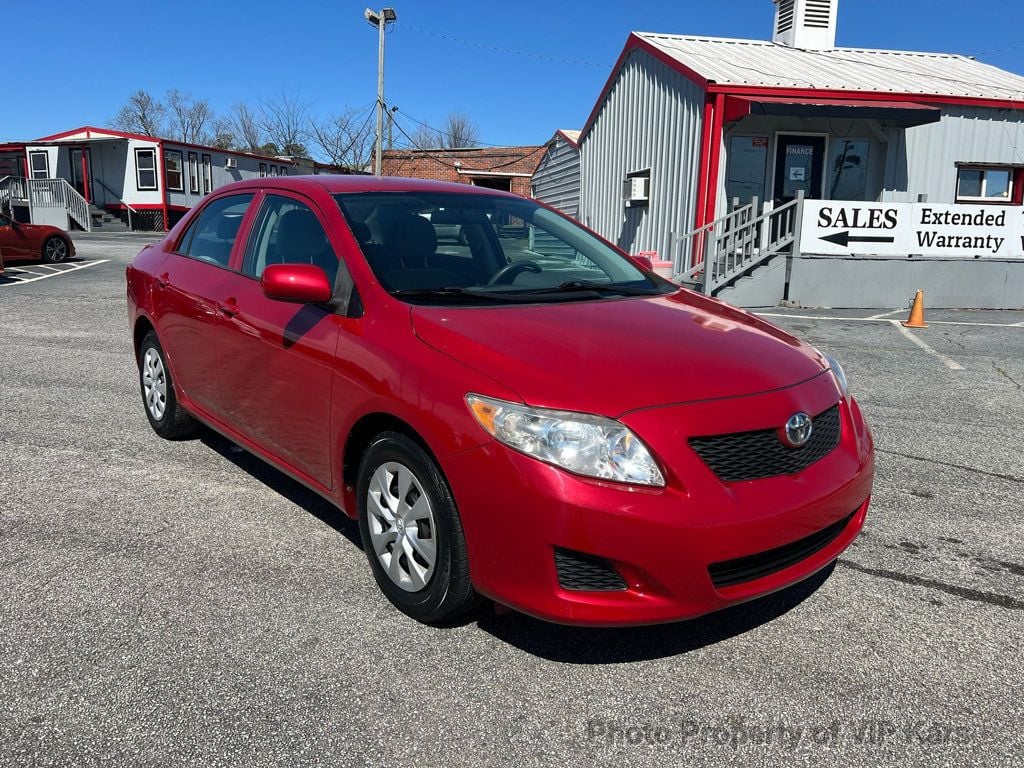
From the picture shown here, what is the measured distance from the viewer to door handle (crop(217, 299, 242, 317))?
3.88 metres

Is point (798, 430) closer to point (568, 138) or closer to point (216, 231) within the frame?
point (216, 231)

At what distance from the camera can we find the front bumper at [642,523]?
93.7 inches

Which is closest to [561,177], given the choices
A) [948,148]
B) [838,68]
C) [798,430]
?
[838,68]

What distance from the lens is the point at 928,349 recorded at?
9016 mm

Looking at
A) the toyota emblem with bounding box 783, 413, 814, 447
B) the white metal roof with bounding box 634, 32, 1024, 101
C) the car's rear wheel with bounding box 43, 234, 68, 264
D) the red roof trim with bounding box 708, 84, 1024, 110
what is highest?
the white metal roof with bounding box 634, 32, 1024, 101

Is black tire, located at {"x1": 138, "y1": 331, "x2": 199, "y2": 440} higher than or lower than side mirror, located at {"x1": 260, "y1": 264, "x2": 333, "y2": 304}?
lower

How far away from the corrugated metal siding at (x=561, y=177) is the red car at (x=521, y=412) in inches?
696

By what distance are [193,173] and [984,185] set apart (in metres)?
28.6

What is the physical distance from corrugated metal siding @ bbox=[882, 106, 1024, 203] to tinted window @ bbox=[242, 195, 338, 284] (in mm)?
14035

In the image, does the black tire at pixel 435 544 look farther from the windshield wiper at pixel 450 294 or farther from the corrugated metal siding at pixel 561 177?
the corrugated metal siding at pixel 561 177

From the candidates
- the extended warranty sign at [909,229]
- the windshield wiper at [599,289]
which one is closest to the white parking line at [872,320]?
the extended warranty sign at [909,229]

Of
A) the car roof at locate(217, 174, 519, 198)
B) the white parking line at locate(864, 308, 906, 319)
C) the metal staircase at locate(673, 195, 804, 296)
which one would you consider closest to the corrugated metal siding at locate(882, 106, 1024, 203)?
the white parking line at locate(864, 308, 906, 319)

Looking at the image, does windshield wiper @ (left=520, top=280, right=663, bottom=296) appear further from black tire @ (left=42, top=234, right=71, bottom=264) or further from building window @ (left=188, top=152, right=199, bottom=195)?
building window @ (left=188, top=152, right=199, bottom=195)

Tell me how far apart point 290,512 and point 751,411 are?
2404mm
